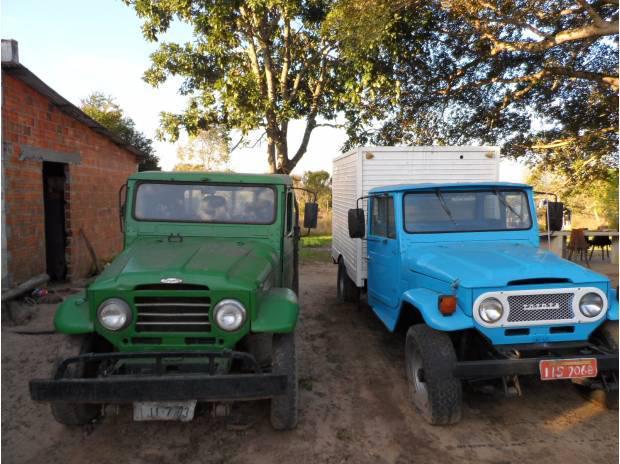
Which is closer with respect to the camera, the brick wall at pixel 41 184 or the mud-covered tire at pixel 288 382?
the mud-covered tire at pixel 288 382

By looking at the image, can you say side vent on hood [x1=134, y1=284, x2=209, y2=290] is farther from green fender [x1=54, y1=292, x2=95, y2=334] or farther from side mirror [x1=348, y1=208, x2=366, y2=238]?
side mirror [x1=348, y1=208, x2=366, y2=238]

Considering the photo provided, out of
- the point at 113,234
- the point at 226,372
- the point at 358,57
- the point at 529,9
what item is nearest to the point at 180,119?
the point at 113,234

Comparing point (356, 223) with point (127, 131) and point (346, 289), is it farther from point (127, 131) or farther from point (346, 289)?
point (127, 131)

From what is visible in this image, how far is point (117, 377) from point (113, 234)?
9853 millimetres

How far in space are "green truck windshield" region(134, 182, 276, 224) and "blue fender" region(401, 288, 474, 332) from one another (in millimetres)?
1686

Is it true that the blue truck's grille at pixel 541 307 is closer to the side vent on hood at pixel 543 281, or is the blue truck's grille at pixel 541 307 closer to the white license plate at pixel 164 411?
the side vent on hood at pixel 543 281

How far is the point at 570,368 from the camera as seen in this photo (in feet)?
12.0

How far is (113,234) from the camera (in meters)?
12.4

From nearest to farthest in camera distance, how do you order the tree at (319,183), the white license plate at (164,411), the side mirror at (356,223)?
1. the white license plate at (164,411)
2. the side mirror at (356,223)
3. the tree at (319,183)

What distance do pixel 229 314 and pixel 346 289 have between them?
4.95m

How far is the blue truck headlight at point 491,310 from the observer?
12.4 ft

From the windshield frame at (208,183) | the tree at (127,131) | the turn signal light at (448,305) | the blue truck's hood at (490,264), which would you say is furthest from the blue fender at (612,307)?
the tree at (127,131)

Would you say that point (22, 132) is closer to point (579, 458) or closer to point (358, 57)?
point (358, 57)

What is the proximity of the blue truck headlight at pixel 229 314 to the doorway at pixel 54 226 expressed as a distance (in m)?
7.73
